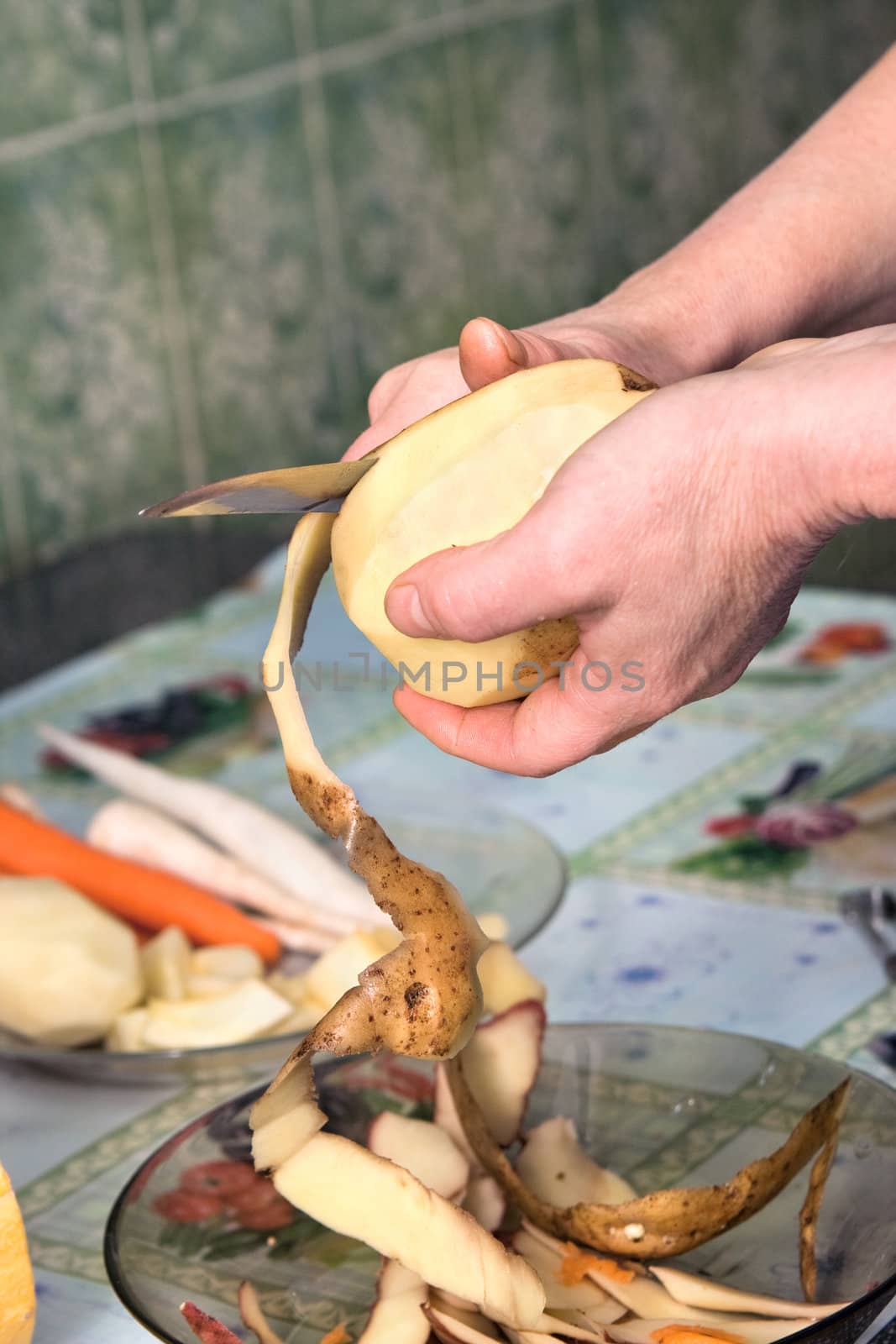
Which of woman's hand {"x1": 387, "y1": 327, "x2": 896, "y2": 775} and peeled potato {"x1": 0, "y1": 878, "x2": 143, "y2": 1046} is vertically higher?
woman's hand {"x1": 387, "y1": 327, "x2": 896, "y2": 775}

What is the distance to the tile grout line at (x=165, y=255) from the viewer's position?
2.73 meters

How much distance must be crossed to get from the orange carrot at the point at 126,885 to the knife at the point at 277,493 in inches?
16.7

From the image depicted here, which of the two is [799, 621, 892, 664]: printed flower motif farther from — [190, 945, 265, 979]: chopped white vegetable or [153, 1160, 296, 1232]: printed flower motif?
[153, 1160, 296, 1232]: printed flower motif

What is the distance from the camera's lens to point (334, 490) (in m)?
0.80

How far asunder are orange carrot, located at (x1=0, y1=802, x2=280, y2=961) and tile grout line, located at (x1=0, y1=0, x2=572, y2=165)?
1582mm

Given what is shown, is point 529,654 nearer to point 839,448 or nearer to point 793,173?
point 839,448

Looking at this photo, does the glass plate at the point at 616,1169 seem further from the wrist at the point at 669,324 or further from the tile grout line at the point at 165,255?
the tile grout line at the point at 165,255

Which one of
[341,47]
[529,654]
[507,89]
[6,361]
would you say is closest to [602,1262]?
[529,654]

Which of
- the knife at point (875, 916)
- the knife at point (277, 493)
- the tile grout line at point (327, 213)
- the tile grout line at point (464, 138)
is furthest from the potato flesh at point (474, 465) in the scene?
the tile grout line at point (464, 138)

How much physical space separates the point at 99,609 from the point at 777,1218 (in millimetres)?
1557

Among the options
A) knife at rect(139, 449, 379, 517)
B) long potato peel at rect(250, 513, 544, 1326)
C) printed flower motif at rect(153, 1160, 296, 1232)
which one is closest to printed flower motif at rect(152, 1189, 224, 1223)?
printed flower motif at rect(153, 1160, 296, 1232)

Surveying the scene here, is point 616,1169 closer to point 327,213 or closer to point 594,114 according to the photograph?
point 327,213

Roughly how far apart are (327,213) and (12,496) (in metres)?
0.87

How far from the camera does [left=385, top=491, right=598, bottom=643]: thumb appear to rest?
746 millimetres
